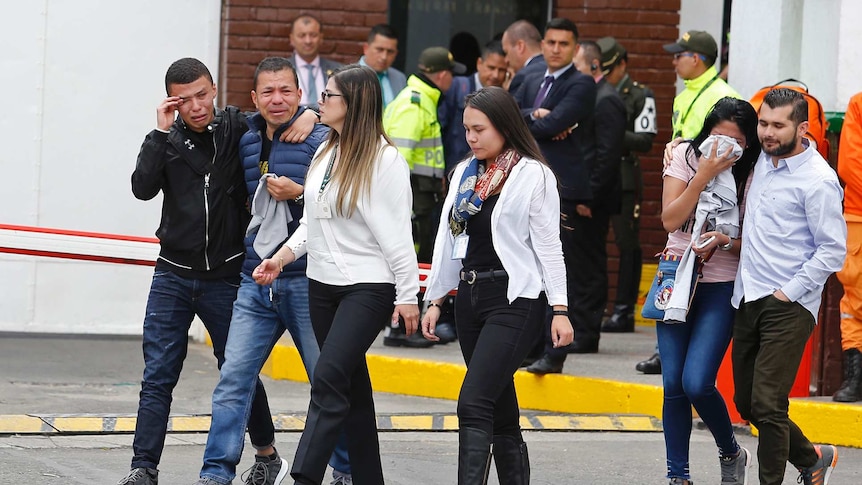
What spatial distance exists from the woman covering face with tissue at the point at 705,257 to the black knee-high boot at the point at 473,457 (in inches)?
41.6

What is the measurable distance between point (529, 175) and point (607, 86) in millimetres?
5064

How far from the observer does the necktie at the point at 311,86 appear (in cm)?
1134

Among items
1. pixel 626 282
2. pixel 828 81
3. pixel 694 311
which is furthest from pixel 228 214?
pixel 626 282

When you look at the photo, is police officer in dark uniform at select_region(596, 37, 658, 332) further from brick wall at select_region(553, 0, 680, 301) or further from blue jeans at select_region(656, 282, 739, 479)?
blue jeans at select_region(656, 282, 739, 479)

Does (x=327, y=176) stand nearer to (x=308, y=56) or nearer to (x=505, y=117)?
(x=505, y=117)

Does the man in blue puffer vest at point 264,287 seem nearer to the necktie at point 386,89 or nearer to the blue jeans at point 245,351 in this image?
the blue jeans at point 245,351

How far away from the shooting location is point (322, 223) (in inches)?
234

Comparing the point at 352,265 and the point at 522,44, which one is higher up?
the point at 522,44

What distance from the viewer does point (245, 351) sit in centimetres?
631

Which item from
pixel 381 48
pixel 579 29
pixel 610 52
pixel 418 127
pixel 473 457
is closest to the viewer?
pixel 473 457

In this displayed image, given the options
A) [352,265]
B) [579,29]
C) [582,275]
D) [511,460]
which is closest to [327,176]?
[352,265]

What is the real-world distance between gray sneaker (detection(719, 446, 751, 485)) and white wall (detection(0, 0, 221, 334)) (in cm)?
601

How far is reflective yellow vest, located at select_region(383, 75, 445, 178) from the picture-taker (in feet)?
34.6

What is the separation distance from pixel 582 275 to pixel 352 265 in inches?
163
